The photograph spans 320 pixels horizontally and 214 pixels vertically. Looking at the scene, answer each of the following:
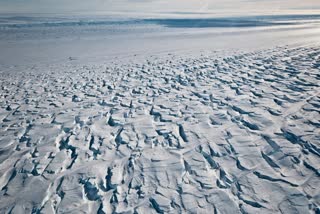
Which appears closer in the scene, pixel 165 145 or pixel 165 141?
pixel 165 145

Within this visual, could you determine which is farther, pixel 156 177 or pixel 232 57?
pixel 232 57

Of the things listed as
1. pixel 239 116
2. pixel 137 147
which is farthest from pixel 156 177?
pixel 239 116

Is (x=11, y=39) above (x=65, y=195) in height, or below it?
below

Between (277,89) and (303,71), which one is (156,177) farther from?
(303,71)
